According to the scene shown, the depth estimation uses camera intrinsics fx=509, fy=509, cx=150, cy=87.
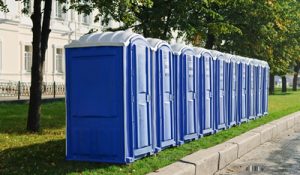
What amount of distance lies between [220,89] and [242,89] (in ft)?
7.97

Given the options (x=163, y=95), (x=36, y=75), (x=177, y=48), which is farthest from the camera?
(x=36, y=75)

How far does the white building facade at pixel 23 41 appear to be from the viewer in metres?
36.8

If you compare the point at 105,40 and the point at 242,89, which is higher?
the point at 105,40

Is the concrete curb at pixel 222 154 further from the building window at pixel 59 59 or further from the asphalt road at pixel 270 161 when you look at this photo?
the building window at pixel 59 59

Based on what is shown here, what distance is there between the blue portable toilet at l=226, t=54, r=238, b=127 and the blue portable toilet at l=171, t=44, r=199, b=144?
3.00 m

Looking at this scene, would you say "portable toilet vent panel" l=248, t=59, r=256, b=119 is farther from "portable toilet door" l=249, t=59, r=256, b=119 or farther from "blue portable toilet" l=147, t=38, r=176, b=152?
"blue portable toilet" l=147, t=38, r=176, b=152

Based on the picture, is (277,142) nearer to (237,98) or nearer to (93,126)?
(237,98)

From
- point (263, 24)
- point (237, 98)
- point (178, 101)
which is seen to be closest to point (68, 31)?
point (263, 24)

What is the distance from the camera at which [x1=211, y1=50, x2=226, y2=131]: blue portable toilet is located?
12.3 m

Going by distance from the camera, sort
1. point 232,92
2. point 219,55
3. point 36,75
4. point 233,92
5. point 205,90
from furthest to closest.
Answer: point 233,92 → point 232,92 → point 219,55 → point 36,75 → point 205,90

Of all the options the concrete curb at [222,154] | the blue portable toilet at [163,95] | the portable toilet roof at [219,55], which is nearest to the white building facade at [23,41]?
the portable toilet roof at [219,55]

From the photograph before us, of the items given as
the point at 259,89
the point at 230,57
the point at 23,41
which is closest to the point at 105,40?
the point at 230,57

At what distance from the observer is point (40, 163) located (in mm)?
7820

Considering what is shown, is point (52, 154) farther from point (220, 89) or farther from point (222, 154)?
point (220, 89)
